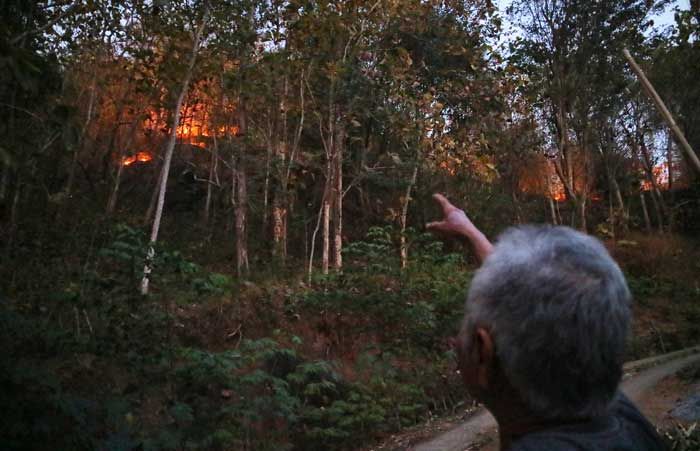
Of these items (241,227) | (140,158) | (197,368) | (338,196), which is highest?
(140,158)

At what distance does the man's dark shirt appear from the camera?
3.49ft

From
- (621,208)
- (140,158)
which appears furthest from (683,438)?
(140,158)

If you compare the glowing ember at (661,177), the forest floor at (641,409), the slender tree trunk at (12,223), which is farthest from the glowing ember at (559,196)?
the slender tree trunk at (12,223)

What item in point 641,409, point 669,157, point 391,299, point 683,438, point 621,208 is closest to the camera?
point 683,438

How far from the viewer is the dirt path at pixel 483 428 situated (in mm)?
5480

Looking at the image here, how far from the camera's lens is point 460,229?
1889 millimetres

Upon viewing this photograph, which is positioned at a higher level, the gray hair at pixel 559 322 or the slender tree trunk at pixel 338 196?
Answer: the slender tree trunk at pixel 338 196

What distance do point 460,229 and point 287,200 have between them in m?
11.7

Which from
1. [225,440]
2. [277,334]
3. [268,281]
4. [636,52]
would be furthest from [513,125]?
[225,440]

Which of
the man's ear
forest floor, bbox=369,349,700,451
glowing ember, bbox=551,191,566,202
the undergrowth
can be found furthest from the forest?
the man's ear

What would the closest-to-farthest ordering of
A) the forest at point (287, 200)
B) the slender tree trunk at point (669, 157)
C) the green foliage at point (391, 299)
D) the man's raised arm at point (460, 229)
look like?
the man's raised arm at point (460, 229)
the forest at point (287, 200)
the green foliage at point (391, 299)
the slender tree trunk at point (669, 157)

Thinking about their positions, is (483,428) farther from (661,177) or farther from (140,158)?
(661,177)

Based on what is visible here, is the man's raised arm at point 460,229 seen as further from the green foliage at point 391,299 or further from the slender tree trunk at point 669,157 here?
the slender tree trunk at point 669,157

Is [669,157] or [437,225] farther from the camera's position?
[669,157]
